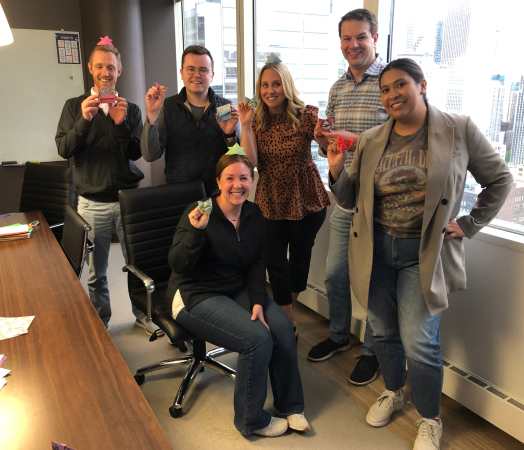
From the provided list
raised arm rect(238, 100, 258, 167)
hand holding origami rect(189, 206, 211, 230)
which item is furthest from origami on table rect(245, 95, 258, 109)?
hand holding origami rect(189, 206, 211, 230)

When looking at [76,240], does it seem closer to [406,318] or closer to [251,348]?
[251,348]

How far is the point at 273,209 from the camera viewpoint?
253 centimetres

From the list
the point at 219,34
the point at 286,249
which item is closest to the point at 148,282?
the point at 286,249

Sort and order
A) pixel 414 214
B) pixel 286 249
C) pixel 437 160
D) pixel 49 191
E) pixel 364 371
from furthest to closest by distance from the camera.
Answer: pixel 49 191 → pixel 286 249 → pixel 364 371 → pixel 414 214 → pixel 437 160

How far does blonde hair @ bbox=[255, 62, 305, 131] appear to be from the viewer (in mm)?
2367

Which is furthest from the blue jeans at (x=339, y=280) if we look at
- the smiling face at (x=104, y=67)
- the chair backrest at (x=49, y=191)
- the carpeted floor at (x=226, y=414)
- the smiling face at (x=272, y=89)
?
the chair backrest at (x=49, y=191)

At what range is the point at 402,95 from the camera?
67.5 inches

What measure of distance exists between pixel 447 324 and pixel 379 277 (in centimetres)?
54

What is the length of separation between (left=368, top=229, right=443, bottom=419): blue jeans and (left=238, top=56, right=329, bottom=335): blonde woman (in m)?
0.65

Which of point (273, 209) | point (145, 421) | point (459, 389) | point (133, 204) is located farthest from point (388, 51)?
point (145, 421)

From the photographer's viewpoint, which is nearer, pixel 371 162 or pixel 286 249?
pixel 371 162

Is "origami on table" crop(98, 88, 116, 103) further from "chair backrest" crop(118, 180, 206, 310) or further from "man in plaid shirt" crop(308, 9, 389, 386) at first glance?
"man in plaid shirt" crop(308, 9, 389, 386)

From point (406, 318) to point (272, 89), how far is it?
1.29 m

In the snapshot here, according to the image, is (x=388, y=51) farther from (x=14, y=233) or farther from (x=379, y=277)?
(x=14, y=233)
